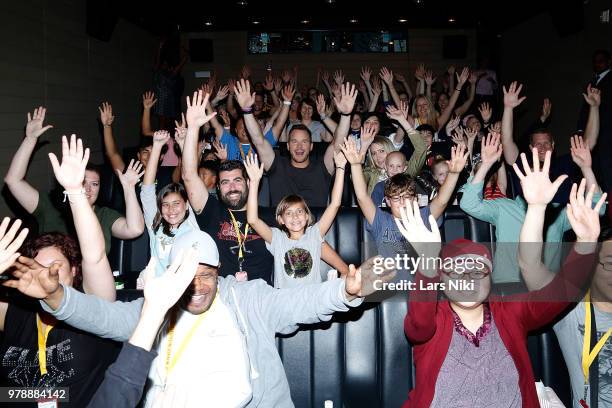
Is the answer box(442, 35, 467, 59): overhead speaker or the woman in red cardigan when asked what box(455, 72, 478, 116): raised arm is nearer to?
box(442, 35, 467, 59): overhead speaker

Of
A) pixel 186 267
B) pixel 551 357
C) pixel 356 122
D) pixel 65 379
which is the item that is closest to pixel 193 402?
pixel 65 379

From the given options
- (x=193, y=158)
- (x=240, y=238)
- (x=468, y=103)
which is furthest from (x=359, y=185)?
(x=468, y=103)

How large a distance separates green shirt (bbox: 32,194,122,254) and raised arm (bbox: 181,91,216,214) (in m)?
0.54

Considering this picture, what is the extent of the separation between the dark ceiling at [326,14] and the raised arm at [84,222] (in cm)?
668

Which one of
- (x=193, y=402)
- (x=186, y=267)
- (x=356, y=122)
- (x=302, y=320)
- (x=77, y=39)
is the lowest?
(x=193, y=402)

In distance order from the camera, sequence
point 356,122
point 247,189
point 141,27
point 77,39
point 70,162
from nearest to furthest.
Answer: point 70,162 < point 247,189 < point 356,122 < point 77,39 < point 141,27

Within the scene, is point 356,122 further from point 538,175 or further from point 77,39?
point 538,175

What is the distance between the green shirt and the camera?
3.42 meters

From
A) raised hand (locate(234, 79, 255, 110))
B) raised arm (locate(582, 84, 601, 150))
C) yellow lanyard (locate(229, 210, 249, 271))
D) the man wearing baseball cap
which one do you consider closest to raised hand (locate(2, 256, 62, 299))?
the man wearing baseball cap

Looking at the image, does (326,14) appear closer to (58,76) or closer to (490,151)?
(58,76)

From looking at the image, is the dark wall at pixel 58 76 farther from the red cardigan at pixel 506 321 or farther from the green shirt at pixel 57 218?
the red cardigan at pixel 506 321

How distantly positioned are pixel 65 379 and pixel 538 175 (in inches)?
77.9

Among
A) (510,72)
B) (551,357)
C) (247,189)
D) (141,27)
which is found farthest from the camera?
(510,72)

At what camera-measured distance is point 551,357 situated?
221cm
